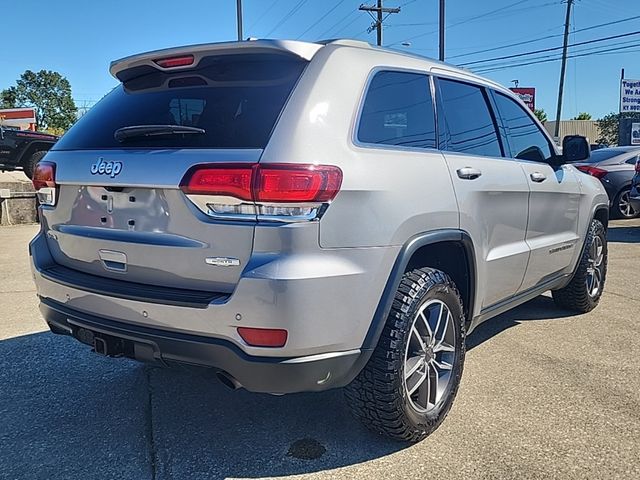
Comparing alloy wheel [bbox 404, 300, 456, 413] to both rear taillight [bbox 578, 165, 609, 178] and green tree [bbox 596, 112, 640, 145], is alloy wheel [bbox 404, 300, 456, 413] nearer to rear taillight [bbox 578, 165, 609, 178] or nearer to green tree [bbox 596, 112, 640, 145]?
rear taillight [bbox 578, 165, 609, 178]

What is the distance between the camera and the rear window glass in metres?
2.42

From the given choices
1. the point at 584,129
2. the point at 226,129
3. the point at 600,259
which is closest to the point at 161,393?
the point at 226,129

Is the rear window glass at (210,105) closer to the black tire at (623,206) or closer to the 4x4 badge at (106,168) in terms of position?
the 4x4 badge at (106,168)

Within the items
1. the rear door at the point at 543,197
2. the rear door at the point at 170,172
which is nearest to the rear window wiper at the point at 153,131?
the rear door at the point at 170,172

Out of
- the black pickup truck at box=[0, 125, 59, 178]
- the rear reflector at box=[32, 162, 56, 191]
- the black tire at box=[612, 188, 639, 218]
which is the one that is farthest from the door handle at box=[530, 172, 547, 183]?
the black pickup truck at box=[0, 125, 59, 178]

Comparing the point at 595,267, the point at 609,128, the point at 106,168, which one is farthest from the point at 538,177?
the point at 609,128

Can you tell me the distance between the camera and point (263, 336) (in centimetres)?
225

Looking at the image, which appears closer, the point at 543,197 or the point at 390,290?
the point at 390,290

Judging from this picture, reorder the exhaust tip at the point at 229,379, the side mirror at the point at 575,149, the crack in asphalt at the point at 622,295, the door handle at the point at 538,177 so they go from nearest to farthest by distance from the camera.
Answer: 1. the exhaust tip at the point at 229,379
2. the door handle at the point at 538,177
3. the side mirror at the point at 575,149
4. the crack in asphalt at the point at 622,295

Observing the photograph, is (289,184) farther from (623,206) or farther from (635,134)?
(635,134)

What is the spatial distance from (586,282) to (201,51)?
384 cm

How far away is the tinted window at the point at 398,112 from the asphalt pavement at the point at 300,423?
51.9 inches

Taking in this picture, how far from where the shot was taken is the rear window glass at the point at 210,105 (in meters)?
2.42

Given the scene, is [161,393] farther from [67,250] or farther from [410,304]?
[410,304]
